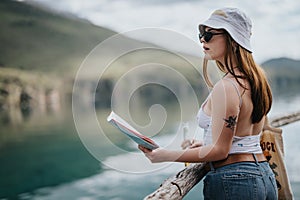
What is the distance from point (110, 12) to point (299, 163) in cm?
7599

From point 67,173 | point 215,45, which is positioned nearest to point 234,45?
point 215,45

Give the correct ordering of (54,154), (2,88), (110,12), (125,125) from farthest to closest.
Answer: (110,12)
(2,88)
(54,154)
(125,125)

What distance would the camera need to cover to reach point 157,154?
1.22 meters

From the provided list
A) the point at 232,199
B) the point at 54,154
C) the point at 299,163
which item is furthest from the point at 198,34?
the point at 54,154

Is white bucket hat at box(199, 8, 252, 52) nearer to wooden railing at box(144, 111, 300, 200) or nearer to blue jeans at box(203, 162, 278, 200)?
blue jeans at box(203, 162, 278, 200)

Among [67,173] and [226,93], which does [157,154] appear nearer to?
[226,93]

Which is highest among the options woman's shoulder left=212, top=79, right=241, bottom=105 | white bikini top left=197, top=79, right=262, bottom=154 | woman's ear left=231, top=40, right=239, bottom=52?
woman's ear left=231, top=40, right=239, bottom=52

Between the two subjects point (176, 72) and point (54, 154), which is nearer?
point (176, 72)

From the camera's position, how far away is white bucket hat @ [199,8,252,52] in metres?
1.22

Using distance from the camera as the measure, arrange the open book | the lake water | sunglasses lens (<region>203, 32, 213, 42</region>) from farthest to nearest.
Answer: the lake water < sunglasses lens (<region>203, 32, 213, 42</region>) < the open book

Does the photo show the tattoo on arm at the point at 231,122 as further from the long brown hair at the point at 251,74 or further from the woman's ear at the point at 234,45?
the woman's ear at the point at 234,45

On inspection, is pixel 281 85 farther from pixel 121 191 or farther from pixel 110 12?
pixel 110 12

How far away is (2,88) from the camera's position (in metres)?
48.7

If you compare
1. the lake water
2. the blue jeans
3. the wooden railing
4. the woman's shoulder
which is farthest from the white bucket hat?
the lake water
